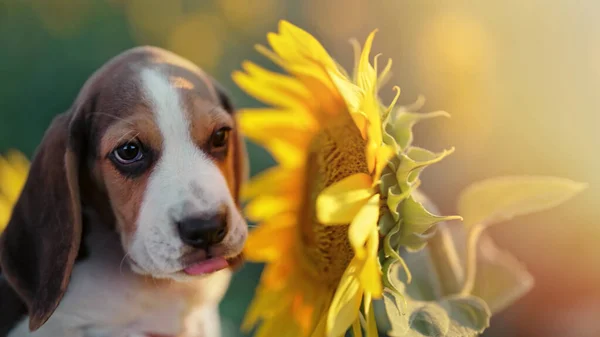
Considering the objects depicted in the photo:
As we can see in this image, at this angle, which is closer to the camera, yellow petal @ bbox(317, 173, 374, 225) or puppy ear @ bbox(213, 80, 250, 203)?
yellow petal @ bbox(317, 173, 374, 225)

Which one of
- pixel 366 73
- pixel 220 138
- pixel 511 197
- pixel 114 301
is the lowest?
pixel 114 301

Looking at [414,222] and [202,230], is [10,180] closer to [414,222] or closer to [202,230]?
[202,230]

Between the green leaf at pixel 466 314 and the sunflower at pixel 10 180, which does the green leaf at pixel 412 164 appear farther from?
the sunflower at pixel 10 180

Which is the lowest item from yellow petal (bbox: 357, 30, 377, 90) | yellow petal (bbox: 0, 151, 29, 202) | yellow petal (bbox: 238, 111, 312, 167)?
yellow petal (bbox: 0, 151, 29, 202)

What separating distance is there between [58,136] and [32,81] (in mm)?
369

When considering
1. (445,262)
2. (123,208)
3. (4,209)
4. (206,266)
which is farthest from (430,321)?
(4,209)

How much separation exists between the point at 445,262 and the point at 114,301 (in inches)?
19.1

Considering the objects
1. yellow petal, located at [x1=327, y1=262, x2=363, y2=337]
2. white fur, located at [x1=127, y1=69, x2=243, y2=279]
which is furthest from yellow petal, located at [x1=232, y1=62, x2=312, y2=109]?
yellow petal, located at [x1=327, y1=262, x2=363, y2=337]

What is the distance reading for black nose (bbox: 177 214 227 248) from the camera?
0.75 m

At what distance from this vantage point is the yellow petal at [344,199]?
0.70 m

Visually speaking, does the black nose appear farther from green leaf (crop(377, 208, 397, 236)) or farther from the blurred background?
the blurred background

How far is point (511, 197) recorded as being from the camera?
0.97m

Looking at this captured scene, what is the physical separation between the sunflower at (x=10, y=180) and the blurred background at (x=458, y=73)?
45mm

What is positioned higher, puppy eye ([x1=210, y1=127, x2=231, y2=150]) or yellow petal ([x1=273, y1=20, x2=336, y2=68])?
yellow petal ([x1=273, y1=20, x2=336, y2=68])
